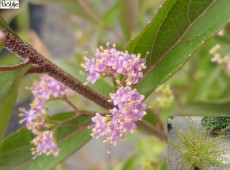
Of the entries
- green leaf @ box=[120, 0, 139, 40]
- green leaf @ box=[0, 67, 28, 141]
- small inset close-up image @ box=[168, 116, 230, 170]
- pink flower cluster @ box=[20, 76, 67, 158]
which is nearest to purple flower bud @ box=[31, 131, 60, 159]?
pink flower cluster @ box=[20, 76, 67, 158]

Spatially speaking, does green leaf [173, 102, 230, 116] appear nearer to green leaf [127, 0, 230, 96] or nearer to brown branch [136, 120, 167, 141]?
brown branch [136, 120, 167, 141]

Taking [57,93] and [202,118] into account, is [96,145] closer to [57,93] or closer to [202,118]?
[57,93]

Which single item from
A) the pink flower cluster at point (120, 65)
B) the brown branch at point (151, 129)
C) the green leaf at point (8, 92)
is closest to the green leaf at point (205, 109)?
the brown branch at point (151, 129)

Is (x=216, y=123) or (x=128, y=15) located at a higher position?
(x=128, y=15)

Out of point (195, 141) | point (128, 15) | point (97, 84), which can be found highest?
point (128, 15)

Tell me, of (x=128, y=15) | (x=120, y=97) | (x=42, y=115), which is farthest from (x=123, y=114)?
(x=128, y=15)

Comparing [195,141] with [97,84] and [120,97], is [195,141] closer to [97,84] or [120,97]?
[120,97]

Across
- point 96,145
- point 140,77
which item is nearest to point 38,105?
point 140,77
